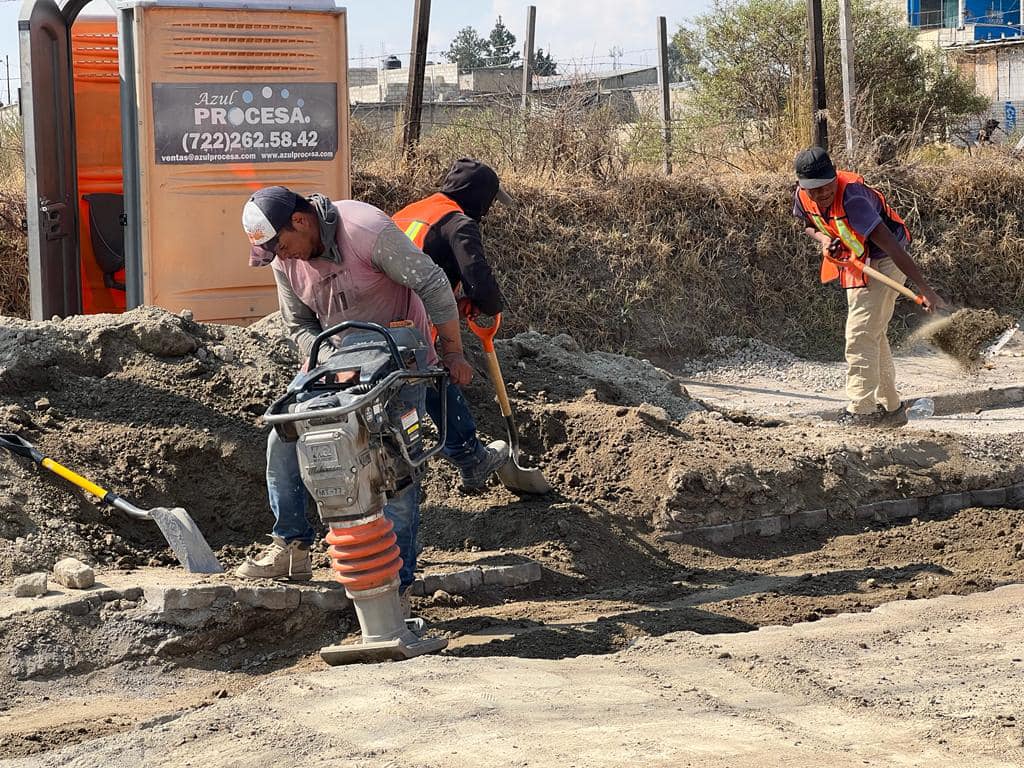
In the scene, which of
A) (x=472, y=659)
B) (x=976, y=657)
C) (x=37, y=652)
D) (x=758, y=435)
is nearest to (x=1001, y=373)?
(x=758, y=435)

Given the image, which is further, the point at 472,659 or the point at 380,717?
the point at 472,659

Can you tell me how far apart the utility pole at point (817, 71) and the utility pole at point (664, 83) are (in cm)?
174

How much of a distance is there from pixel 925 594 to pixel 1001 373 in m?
6.87

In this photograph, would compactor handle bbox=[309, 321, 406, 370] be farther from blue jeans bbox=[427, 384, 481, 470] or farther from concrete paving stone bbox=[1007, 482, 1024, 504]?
concrete paving stone bbox=[1007, 482, 1024, 504]

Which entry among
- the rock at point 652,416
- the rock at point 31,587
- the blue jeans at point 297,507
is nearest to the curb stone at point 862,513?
the rock at point 652,416

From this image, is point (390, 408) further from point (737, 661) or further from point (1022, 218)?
point (1022, 218)

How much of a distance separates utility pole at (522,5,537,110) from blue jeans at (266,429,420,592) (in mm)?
9528

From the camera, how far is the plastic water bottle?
408 inches

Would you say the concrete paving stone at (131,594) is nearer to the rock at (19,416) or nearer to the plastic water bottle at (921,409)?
the rock at (19,416)

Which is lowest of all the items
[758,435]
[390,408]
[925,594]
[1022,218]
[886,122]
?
[925,594]

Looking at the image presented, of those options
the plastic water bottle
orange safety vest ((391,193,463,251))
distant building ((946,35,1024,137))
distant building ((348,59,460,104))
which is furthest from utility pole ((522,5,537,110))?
distant building ((946,35,1024,137))

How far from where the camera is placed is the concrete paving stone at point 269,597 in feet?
15.8

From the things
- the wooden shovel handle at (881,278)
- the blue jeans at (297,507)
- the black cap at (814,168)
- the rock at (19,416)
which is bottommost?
the blue jeans at (297,507)

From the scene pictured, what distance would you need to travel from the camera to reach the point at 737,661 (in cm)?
450
